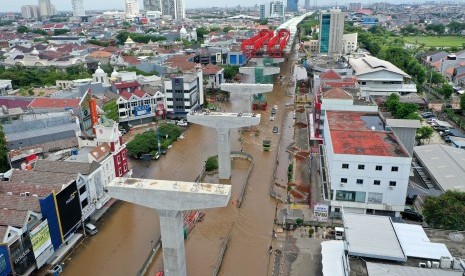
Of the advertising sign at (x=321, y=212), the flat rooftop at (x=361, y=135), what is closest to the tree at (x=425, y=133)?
the flat rooftop at (x=361, y=135)

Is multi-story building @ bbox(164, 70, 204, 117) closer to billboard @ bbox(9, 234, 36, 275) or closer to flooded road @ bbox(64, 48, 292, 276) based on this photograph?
flooded road @ bbox(64, 48, 292, 276)

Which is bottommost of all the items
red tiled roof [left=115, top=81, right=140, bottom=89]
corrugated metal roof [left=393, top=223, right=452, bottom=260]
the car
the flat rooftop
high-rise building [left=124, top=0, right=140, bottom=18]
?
the car

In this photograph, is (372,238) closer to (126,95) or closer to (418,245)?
(418,245)

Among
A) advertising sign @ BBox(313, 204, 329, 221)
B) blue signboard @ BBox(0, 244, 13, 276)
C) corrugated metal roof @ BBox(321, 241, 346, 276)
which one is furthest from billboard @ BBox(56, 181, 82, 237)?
advertising sign @ BBox(313, 204, 329, 221)

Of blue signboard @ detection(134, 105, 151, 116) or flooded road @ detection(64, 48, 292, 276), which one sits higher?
blue signboard @ detection(134, 105, 151, 116)

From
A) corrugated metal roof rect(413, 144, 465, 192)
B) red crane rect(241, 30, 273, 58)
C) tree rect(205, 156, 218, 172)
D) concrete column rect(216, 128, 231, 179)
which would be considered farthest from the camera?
red crane rect(241, 30, 273, 58)

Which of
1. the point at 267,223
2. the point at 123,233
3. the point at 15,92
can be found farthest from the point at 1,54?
the point at 267,223

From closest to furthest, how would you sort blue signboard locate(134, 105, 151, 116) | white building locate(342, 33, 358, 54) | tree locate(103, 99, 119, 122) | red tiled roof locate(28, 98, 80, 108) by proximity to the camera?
red tiled roof locate(28, 98, 80, 108) → tree locate(103, 99, 119, 122) → blue signboard locate(134, 105, 151, 116) → white building locate(342, 33, 358, 54)

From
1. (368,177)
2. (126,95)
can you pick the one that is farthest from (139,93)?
(368,177)

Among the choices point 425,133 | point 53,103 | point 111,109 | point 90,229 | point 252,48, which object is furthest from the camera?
point 252,48
